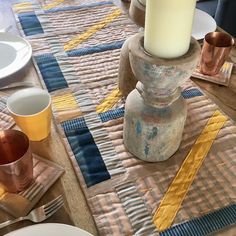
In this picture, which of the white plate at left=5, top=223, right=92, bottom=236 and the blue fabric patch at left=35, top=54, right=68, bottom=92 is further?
the blue fabric patch at left=35, top=54, right=68, bottom=92

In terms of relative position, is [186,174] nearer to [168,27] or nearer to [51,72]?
[168,27]

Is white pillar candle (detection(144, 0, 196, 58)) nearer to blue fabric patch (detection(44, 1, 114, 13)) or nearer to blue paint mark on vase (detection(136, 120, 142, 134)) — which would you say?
blue paint mark on vase (detection(136, 120, 142, 134))

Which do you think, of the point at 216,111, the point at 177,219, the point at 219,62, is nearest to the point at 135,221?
the point at 177,219

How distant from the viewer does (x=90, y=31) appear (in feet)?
2.93

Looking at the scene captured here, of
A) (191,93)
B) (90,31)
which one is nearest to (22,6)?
(90,31)

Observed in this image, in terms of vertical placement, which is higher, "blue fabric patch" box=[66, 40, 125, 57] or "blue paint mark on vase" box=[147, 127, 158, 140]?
"blue paint mark on vase" box=[147, 127, 158, 140]

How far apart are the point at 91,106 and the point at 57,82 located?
11 centimetres

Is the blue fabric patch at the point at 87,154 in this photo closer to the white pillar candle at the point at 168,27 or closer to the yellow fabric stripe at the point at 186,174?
the yellow fabric stripe at the point at 186,174

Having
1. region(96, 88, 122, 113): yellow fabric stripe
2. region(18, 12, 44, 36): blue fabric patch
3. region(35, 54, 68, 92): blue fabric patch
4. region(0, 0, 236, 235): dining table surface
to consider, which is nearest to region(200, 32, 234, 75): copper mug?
region(0, 0, 236, 235): dining table surface

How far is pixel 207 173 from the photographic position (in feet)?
1.83

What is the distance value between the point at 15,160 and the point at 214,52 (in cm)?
47

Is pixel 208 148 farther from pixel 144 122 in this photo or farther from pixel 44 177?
pixel 44 177

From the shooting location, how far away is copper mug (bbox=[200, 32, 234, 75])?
71 cm

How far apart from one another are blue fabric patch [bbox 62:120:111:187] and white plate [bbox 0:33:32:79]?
20 cm
